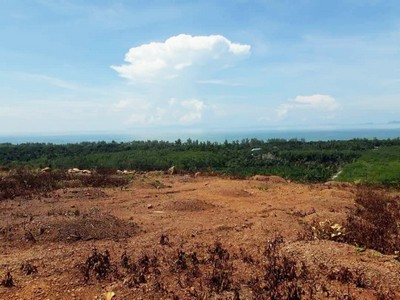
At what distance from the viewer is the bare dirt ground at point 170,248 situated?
6.96 m

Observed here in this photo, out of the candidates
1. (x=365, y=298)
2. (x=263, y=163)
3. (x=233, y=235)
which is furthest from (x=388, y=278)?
(x=263, y=163)

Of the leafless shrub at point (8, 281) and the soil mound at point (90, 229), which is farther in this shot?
the soil mound at point (90, 229)

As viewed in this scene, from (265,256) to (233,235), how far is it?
198 centimetres

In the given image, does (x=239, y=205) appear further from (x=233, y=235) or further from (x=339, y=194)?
(x=339, y=194)

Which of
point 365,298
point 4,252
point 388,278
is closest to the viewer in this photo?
point 365,298

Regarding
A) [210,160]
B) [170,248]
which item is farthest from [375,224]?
[210,160]

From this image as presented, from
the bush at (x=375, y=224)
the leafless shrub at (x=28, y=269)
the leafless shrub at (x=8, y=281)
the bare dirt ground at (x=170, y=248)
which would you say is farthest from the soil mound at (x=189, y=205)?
the leafless shrub at (x=8, y=281)

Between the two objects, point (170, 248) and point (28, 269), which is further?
point (170, 248)

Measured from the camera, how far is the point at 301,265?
8062 millimetres

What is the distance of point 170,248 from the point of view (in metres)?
9.29

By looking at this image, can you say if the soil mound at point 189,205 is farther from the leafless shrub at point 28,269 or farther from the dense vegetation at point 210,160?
the dense vegetation at point 210,160

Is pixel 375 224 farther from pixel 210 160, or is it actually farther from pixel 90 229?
pixel 210 160

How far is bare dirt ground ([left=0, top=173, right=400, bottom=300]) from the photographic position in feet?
22.8

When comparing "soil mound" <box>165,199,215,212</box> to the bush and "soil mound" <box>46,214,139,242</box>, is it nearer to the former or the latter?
"soil mound" <box>46,214,139,242</box>
